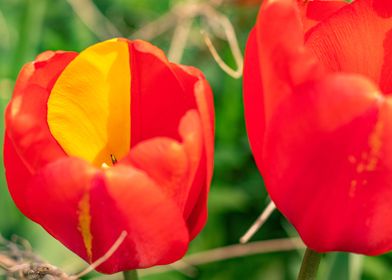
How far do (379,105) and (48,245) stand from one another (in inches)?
22.7

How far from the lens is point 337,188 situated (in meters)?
0.53

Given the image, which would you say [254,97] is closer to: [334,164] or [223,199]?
[334,164]

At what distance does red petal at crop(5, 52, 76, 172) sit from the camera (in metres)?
0.56

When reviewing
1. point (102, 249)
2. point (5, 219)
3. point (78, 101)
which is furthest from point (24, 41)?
point (102, 249)

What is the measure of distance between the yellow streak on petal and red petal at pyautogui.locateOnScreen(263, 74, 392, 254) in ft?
0.34

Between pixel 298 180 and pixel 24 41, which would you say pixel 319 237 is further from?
pixel 24 41

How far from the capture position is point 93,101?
0.66 meters

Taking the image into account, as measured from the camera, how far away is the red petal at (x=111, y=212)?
0.52 meters

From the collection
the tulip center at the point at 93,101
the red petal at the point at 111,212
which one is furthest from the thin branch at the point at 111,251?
the tulip center at the point at 93,101

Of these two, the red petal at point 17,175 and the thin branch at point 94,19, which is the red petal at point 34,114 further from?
the thin branch at point 94,19

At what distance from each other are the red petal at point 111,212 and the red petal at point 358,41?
0.16 metres

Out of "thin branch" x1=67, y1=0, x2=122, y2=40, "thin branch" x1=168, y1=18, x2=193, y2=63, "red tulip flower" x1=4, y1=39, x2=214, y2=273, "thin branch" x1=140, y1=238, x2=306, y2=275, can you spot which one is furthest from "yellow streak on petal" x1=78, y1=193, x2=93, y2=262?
"thin branch" x1=67, y1=0, x2=122, y2=40

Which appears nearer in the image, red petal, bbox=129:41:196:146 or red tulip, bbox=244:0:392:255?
red tulip, bbox=244:0:392:255

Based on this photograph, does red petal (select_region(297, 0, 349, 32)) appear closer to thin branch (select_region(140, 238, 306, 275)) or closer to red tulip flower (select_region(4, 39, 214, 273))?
red tulip flower (select_region(4, 39, 214, 273))
